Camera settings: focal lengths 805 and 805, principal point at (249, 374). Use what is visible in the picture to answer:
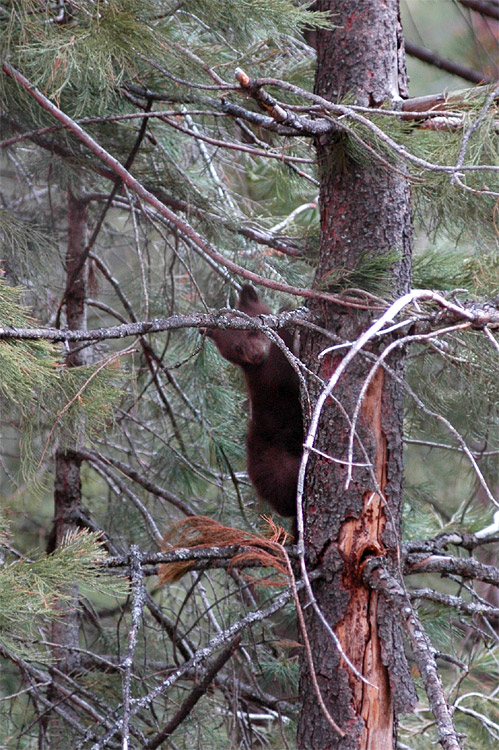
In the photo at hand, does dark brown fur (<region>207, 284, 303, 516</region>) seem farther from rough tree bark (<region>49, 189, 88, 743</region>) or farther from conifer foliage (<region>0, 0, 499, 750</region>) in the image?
rough tree bark (<region>49, 189, 88, 743</region>)

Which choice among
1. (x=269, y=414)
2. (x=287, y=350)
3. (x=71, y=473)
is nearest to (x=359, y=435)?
(x=287, y=350)

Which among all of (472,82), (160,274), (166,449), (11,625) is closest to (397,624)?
(11,625)

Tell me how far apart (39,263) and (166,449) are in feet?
3.12

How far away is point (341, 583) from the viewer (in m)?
2.24

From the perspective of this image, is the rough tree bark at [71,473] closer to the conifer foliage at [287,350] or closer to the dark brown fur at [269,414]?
the conifer foliage at [287,350]

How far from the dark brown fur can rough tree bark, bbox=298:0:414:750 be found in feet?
1.86

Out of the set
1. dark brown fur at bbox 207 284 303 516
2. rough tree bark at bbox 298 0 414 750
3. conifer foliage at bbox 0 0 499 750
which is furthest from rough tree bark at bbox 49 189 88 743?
rough tree bark at bbox 298 0 414 750

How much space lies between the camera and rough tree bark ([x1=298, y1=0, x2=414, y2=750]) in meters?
2.17

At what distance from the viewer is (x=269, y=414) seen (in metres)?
3.14

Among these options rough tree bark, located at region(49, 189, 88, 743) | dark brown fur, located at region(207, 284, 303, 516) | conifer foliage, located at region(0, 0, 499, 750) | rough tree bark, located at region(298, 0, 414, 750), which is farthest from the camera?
rough tree bark, located at region(49, 189, 88, 743)

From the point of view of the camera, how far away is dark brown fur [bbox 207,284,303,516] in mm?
2980

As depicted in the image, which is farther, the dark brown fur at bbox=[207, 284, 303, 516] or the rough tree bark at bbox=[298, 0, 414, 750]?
the dark brown fur at bbox=[207, 284, 303, 516]

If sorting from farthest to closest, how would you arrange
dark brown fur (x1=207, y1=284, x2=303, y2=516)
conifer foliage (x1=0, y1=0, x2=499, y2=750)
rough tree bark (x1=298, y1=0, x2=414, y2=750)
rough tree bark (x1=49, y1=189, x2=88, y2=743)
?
rough tree bark (x1=49, y1=189, x2=88, y2=743) → dark brown fur (x1=207, y1=284, x2=303, y2=516) → rough tree bark (x1=298, y1=0, x2=414, y2=750) → conifer foliage (x1=0, y1=0, x2=499, y2=750)

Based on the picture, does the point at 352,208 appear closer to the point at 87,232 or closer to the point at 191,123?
the point at 191,123
